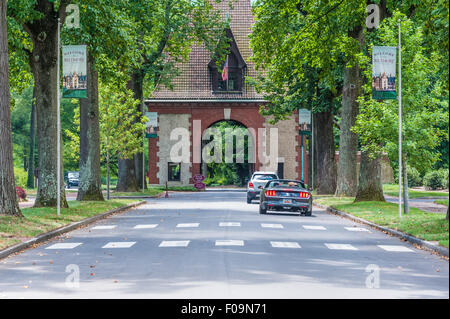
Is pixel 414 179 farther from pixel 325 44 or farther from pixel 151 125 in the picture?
pixel 325 44

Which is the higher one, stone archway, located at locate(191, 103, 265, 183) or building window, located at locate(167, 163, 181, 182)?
stone archway, located at locate(191, 103, 265, 183)

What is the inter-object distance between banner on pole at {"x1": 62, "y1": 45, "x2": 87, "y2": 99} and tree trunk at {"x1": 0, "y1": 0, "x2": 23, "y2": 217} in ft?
11.8

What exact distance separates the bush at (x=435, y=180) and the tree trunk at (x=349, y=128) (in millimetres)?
21651

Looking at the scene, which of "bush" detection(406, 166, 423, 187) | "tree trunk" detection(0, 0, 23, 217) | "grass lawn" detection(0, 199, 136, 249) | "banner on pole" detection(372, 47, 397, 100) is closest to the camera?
"grass lawn" detection(0, 199, 136, 249)

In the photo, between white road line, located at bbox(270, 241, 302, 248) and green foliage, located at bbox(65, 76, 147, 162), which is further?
green foliage, located at bbox(65, 76, 147, 162)

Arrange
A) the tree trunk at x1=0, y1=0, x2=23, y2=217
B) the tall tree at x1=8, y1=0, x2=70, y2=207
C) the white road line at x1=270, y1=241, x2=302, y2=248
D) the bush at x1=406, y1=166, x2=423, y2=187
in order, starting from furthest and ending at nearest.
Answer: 1. the bush at x1=406, y1=166, x2=423, y2=187
2. the tall tree at x1=8, y1=0, x2=70, y2=207
3. the tree trunk at x1=0, y1=0, x2=23, y2=217
4. the white road line at x1=270, y1=241, x2=302, y2=248

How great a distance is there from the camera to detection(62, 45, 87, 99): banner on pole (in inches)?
1018

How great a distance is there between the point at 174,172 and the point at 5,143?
47.3 meters

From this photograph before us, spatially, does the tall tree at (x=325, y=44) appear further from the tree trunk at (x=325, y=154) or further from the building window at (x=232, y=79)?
the building window at (x=232, y=79)

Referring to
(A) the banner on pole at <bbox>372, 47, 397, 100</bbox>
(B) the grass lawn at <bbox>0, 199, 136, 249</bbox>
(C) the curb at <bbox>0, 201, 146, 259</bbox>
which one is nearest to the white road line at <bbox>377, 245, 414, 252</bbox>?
(C) the curb at <bbox>0, 201, 146, 259</bbox>

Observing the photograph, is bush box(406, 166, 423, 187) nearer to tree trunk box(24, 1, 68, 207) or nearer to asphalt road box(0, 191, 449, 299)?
tree trunk box(24, 1, 68, 207)

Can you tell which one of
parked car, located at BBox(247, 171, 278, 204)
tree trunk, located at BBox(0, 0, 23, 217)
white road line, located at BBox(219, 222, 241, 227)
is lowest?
white road line, located at BBox(219, 222, 241, 227)

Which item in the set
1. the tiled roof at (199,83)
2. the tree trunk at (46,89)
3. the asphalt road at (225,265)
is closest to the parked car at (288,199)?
the asphalt road at (225,265)

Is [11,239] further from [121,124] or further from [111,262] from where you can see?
[121,124]
